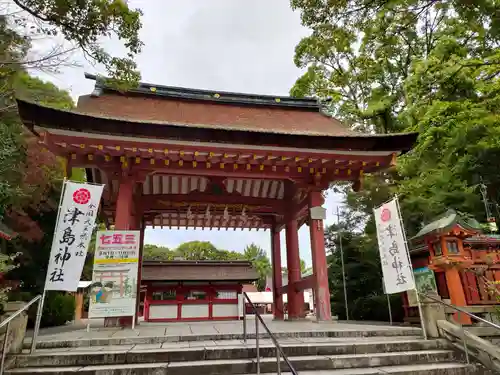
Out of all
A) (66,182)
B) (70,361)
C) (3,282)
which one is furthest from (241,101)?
(3,282)

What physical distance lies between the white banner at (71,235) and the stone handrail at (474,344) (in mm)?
5929

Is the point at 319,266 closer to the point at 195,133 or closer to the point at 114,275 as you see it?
the point at 195,133

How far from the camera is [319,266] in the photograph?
24.9ft

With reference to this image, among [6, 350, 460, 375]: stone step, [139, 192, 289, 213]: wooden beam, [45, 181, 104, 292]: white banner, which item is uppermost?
[139, 192, 289, 213]: wooden beam

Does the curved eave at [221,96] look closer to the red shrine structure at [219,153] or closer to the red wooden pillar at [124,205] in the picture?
the red shrine structure at [219,153]

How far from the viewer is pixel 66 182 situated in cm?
605

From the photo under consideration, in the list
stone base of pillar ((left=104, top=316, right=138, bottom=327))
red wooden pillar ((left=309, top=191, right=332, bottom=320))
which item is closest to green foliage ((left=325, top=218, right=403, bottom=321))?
red wooden pillar ((left=309, top=191, right=332, bottom=320))

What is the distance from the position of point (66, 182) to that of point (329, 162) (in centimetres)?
541

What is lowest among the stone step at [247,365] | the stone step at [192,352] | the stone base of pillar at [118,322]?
the stone step at [247,365]

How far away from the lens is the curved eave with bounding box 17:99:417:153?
6.38 meters

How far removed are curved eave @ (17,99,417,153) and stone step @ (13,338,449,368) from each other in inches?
154

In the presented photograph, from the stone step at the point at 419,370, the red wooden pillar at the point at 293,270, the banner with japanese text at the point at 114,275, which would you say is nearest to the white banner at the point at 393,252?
the stone step at the point at 419,370

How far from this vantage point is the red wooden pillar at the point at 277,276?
10539 mm

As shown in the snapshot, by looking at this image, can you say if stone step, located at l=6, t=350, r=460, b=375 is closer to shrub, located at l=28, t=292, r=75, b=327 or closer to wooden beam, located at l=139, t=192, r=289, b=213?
wooden beam, located at l=139, t=192, r=289, b=213
